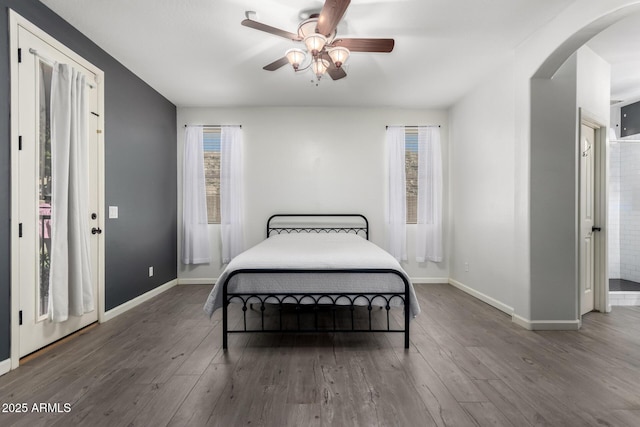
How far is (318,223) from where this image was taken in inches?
183

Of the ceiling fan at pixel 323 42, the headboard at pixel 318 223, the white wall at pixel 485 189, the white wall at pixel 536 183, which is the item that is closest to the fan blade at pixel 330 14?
the ceiling fan at pixel 323 42

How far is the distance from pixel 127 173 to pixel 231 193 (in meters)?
1.42

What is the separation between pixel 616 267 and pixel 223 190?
5.78 metres

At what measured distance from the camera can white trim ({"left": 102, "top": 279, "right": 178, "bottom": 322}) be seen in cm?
306

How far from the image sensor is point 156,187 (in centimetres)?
400

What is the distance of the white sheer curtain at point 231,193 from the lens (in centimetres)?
452

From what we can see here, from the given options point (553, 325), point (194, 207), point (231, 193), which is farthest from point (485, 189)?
point (194, 207)

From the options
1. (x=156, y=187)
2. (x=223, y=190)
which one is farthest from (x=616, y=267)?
(x=156, y=187)

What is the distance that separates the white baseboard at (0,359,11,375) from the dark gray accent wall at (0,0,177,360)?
4cm

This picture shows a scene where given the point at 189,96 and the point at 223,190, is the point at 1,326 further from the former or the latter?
the point at 189,96

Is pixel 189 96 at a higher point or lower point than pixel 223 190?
higher

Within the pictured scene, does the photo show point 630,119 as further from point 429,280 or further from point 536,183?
point 429,280

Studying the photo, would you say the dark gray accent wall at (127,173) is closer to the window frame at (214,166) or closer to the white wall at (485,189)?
the window frame at (214,166)

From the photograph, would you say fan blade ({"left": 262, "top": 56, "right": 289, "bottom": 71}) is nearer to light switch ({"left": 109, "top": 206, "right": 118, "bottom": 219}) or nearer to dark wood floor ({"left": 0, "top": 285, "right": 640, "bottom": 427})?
light switch ({"left": 109, "top": 206, "right": 118, "bottom": 219})
